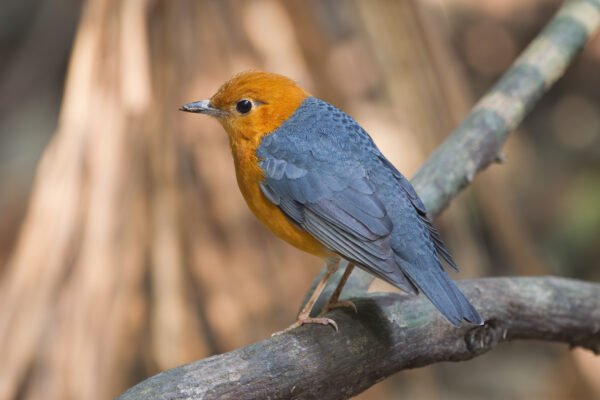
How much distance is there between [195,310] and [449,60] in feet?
6.11

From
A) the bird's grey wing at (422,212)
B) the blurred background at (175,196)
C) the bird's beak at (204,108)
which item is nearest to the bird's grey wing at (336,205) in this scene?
the bird's grey wing at (422,212)

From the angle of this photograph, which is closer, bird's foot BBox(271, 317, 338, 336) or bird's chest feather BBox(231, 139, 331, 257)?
bird's foot BBox(271, 317, 338, 336)

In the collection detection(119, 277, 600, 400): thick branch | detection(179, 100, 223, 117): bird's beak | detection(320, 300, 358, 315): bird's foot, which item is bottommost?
detection(119, 277, 600, 400): thick branch

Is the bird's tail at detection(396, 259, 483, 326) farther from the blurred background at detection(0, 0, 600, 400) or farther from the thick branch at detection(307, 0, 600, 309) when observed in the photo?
the blurred background at detection(0, 0, 600, 400)

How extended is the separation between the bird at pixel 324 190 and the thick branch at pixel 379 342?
0.15m

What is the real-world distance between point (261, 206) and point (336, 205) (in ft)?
1.03

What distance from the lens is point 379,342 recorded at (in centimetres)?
298

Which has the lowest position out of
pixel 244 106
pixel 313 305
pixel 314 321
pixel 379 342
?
pixel 379 342

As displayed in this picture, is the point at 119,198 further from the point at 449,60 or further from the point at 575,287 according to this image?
the point at 575,287

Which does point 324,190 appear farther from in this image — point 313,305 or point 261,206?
point 313,305

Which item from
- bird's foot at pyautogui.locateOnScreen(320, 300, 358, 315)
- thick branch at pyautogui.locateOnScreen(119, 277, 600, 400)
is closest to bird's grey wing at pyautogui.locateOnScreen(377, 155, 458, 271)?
thick branch at pyautogui.locateOnScreen(119, 277, 600, 400)

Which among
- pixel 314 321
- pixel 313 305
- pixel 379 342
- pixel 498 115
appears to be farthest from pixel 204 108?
pixel 498 115

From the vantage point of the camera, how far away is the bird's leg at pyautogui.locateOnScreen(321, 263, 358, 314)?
3.16m

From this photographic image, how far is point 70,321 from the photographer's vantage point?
4.00m
